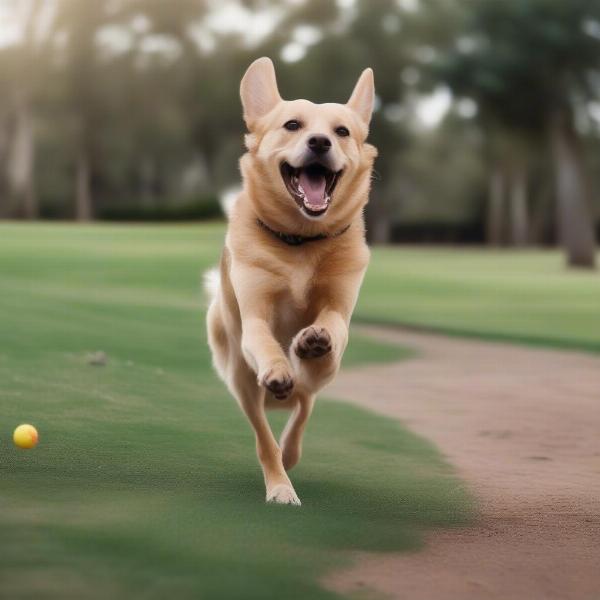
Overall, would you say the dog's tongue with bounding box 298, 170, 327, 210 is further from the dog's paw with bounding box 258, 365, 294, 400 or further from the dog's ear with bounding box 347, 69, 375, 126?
the dog's paw with bounding box 258, 365, 294, 400

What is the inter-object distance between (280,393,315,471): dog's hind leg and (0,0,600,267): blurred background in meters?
33.8

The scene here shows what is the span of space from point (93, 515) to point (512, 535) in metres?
2.14

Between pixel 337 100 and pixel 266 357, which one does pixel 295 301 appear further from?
pixel 337 100

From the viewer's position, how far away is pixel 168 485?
271 inches

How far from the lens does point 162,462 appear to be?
770 cm

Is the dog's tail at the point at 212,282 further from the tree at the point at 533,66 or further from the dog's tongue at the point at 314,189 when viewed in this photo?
the tree at the point at 533,66

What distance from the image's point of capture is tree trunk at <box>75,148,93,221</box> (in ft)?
202

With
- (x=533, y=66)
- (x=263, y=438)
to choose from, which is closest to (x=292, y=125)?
(x=263, y=438)

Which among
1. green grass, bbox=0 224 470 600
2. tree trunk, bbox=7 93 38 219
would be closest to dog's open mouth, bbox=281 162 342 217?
green grass, bbox=0 224 470 600

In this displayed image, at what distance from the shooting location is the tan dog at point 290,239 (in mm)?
6508

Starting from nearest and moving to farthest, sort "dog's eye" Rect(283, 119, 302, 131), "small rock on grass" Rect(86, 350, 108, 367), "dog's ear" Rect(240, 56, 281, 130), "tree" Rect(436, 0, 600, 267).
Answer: "dog's eye" Rect(283, 119, 302, 131) → "dog's ear" Rect(240, 56, 281, 130) → "small rock on grass" Rect(86, 350, 108, 367) → "tree" Rect(436, 0, 600, 267)

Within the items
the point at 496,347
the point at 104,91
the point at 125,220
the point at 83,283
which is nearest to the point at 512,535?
the point at 496,347

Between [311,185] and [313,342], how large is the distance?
3.24ft

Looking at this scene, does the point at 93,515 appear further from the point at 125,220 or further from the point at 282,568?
the point at 125,220
